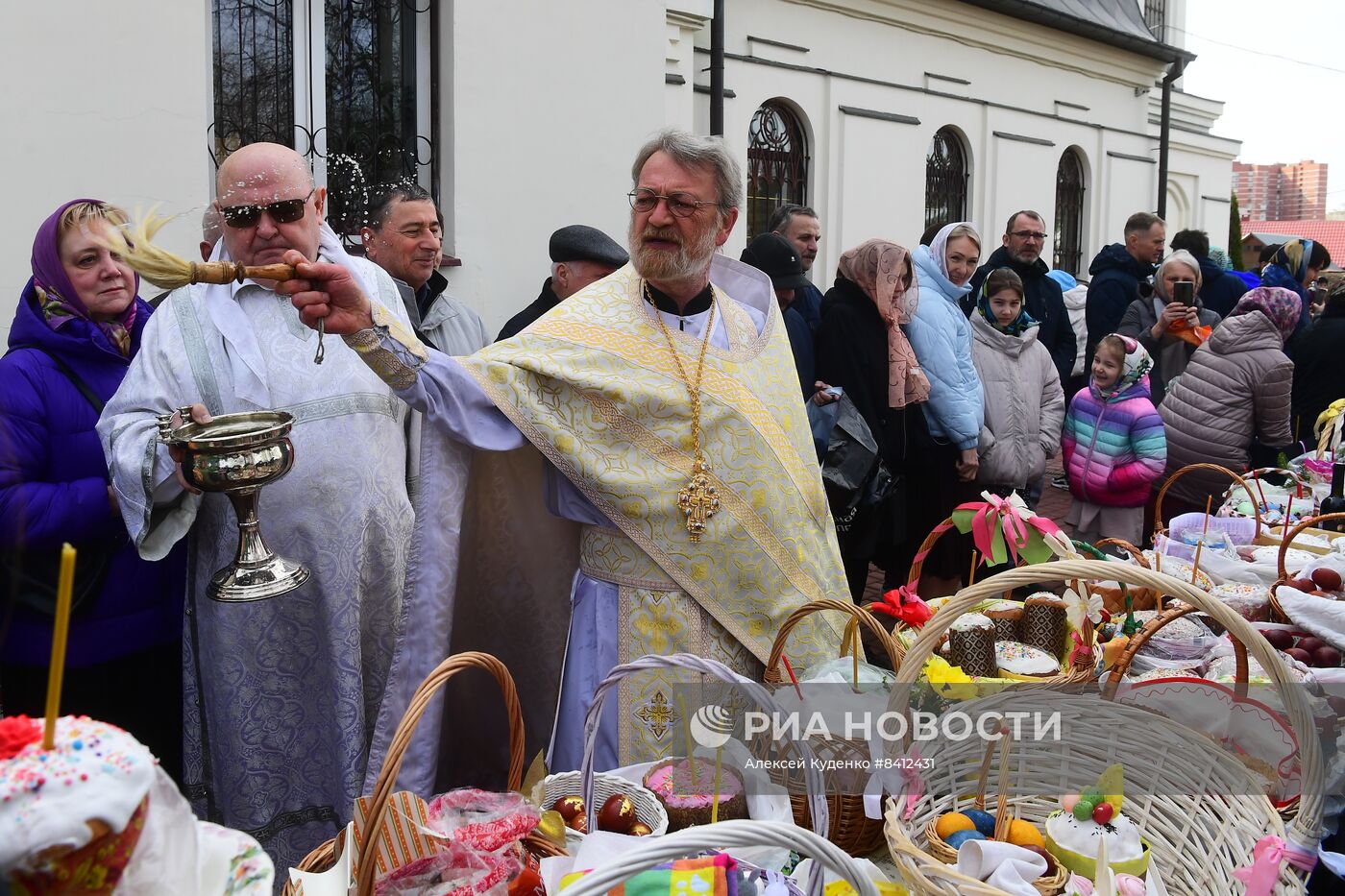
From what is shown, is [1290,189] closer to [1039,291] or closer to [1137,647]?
[1039,291]

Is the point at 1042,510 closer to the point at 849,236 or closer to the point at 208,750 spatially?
the point at 849,236

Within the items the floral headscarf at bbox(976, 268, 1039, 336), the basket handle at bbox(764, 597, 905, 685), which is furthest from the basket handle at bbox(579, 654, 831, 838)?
the floral headscarf at bbox(976, 268, 1039, 336)

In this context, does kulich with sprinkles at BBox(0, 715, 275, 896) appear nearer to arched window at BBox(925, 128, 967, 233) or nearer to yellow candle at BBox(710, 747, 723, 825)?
yellow candle at BBox(710, 747, 723, 825)

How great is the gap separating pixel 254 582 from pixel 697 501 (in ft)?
3.28

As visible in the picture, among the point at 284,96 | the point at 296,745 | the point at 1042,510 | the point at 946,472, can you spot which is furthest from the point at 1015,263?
the point at 296,745

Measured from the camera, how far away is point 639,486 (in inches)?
103

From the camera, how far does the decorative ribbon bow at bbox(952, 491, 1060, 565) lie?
7.86 feet

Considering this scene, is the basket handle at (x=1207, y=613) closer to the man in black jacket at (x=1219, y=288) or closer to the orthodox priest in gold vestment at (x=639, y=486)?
the orthodox priest in gold vestment at (x=639, y=486)

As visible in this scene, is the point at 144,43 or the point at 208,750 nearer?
the point at 208,750

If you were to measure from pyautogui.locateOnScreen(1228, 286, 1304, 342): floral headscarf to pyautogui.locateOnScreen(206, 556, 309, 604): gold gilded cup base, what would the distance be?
5023 millimetres

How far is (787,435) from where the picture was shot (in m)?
2.88


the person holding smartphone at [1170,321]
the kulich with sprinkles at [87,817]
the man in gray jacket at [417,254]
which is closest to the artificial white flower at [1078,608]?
the kulich with sprinkles at [87,817]

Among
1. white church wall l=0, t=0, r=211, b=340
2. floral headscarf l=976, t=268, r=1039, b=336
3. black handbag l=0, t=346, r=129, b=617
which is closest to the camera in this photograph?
black handbag l=0, t=346, r=129, b=617

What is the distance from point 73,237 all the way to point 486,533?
131 cm
